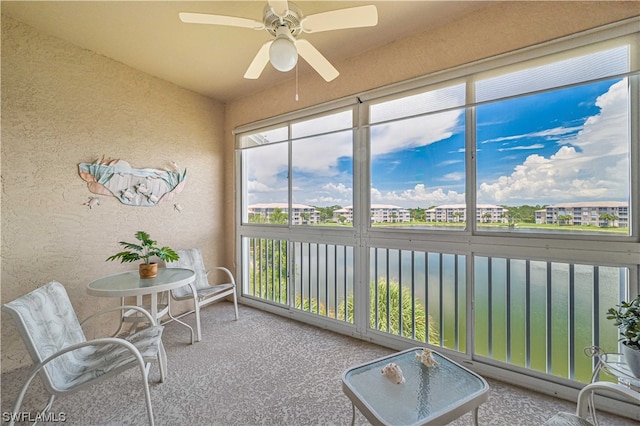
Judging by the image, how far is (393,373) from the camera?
1401 mm

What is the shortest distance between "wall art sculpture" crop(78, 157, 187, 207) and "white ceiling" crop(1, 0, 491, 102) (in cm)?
108

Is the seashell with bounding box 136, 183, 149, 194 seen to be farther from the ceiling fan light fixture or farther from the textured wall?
the ceiling fan light fixture

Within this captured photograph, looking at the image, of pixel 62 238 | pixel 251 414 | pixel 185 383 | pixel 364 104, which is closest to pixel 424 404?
pixel 251 414

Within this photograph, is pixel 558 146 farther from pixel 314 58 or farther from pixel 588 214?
pixel 314 58

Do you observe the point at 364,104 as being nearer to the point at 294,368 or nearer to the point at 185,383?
the point at 294,368

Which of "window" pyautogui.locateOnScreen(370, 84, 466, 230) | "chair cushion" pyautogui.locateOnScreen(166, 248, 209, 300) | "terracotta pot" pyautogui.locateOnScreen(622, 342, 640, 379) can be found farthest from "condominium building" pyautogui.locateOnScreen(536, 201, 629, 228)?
"chair cushion" pyautogui.locateOnScreen(166, 248, 209, 300)

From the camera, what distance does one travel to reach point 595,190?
174cm

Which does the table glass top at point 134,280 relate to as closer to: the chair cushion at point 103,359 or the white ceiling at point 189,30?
the chair cushion at point 103,359

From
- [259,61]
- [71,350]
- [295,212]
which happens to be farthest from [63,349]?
[295,212]

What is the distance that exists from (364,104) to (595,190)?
184 centimetres

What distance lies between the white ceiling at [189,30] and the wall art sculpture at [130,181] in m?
1.08

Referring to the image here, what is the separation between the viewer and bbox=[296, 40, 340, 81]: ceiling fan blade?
165cm

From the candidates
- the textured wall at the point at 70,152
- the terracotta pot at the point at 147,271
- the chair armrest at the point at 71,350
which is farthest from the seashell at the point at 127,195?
the chair armrest at the point at 71,350

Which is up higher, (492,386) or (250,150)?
(250,150)
